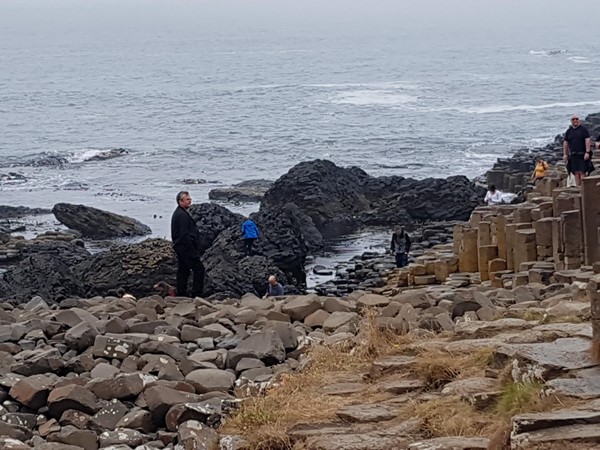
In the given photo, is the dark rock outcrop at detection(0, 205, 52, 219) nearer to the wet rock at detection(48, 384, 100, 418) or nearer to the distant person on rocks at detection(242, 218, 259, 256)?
the distant person on rocks at detection(242, 218, 259, 256)

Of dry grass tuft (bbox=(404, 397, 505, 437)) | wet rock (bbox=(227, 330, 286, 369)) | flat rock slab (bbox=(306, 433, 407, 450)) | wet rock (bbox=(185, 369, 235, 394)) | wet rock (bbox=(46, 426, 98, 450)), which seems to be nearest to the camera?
dry grass tuft (bbox=(404, 397, 505, 437))

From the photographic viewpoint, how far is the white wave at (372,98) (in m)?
92.1

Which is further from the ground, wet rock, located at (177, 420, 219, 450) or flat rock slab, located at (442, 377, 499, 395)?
flat rock slab, located at (442, 377, 499, 395)

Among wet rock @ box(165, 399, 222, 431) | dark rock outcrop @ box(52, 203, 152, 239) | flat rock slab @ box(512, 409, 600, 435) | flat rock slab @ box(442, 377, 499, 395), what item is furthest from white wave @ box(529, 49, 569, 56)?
flat rock slab @ box(512, 409, 600, 435)

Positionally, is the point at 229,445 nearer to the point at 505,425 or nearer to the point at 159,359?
the point at 505,425

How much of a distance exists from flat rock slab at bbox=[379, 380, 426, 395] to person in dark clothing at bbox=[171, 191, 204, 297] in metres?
8.46

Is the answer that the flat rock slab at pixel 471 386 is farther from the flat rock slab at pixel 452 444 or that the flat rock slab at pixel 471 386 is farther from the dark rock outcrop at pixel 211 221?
the dark rock outcrop at pixel 211 221

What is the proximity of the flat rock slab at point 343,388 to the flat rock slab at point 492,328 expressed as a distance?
3.70 feet

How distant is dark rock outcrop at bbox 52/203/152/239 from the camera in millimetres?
35656

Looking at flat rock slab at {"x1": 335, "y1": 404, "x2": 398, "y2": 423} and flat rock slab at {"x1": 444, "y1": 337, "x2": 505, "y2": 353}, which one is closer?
flat rock slab at {"x1": 335, "y1": 404, "x2": 398, "y2": 423}

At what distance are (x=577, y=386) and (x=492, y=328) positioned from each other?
95.7 inches

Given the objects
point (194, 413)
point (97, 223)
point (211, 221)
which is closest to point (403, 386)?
point (194, 413)

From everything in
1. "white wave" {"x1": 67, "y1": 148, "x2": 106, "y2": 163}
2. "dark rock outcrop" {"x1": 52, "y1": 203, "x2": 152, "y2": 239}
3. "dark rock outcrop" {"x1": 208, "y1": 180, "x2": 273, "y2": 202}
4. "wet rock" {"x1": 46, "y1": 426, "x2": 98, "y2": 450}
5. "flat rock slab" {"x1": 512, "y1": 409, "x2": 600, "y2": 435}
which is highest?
"flat rock slab" {"x1": 512, "y1": 409, "x2": 600, "y2": 435}

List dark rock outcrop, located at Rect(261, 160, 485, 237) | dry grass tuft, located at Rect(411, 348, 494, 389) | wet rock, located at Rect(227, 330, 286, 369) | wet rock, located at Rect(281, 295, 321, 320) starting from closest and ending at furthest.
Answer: dry grass tuft, located at Rect(411, 348, 494, 389)
wet rock, located at Rect(227, 330, 286, 369)
wet rock, located at Rect(281, 295, 321, 320)
dark rock outcrop, located at Rect(261, 160, 485, 237)
